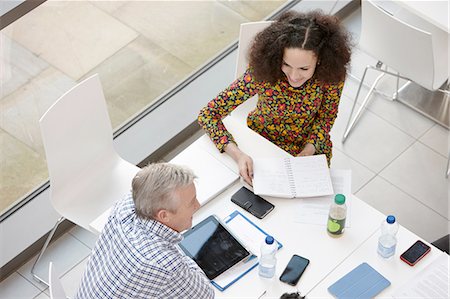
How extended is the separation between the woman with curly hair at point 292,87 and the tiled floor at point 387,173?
0.81 metres

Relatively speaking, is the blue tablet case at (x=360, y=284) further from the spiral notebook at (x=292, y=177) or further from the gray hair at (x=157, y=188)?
the gray hair at (x=157, y=188)

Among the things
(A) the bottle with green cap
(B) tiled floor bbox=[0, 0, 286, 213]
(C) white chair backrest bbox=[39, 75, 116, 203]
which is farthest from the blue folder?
(B) tiled floor bbox=[0, 0, 286, 213]

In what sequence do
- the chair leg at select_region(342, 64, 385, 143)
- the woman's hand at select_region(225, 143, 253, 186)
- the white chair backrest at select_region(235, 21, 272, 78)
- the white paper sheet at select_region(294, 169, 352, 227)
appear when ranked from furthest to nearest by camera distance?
1. the chair leg at select_region(342, 64, 385, 143)
2. the white chair backrest at select_region(235, 21, 272, 78)
3. the woman's hand at select_region(225, 143, 253, 186)
4. the white paper sheet at select_region(294, 169, 352, 227)

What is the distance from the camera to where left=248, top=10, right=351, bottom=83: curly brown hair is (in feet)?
11.1

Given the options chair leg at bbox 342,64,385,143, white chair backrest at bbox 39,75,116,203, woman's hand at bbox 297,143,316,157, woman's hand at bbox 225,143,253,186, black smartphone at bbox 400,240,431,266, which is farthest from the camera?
chair leg at bbox 342,64,385,143

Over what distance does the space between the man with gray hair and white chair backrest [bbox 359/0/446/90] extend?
1776 millimetres

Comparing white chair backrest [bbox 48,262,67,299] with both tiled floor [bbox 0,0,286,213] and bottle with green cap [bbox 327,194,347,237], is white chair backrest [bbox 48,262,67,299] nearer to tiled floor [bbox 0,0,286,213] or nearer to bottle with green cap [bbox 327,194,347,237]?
bottle with green cap [bbox 327,194,347,237]

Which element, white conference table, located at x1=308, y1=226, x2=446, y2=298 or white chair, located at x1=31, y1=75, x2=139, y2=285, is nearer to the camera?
white conference table, located at x1=308, y1=226, x2=446, y2=298

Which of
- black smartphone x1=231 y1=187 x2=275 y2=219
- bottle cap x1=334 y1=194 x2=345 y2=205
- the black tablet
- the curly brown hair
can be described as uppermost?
the curly brown hair

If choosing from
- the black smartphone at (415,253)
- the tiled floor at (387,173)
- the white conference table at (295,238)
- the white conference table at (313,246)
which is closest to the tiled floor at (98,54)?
the tiled floor at (387,173)

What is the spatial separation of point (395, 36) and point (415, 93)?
2.82 ft

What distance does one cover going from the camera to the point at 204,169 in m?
3.46

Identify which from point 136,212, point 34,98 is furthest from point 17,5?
point 136,212

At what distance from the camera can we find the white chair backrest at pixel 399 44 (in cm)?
412
